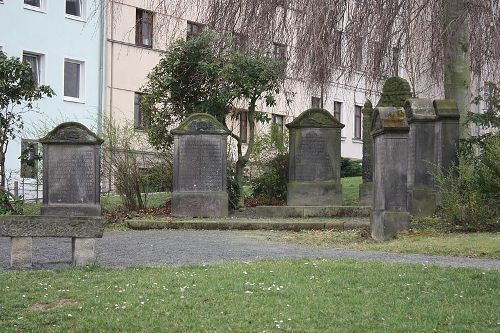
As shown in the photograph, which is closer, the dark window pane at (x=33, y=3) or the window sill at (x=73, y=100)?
the dark window pane at (x=33, y=3)

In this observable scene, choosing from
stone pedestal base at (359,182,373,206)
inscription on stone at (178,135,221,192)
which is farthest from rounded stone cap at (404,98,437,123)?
stone pedestal base at (359,182,373,206)

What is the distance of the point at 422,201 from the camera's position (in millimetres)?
20328

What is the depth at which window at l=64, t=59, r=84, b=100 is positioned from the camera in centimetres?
4078

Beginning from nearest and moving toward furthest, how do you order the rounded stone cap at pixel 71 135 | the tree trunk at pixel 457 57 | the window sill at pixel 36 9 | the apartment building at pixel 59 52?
the tree trunk at pixel 457 57 < the rounded stone cap at pixel 71 135 < the apartment building at pixel 59 52 < the window sill at pixel 36 9

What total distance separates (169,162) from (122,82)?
17577 mm

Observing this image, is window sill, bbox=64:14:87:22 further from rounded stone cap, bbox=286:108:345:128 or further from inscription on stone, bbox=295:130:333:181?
inscription on stone, bbox=295:130:333:181

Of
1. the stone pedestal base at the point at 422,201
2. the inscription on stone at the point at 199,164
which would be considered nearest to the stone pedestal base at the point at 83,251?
the stone pedestal base at the point at 422,201

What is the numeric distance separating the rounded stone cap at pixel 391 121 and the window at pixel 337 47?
2751 millimetres

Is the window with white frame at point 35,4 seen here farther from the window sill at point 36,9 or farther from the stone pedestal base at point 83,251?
the stone pedestal base at point 83,251

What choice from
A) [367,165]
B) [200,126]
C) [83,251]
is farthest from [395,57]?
[83,251]

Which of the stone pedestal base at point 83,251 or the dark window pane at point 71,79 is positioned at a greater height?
the dark window pane at point 71,79

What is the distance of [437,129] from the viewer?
20656 mm

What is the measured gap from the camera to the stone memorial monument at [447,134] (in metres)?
20.4

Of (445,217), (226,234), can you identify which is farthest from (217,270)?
(445,217)
